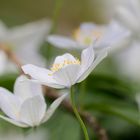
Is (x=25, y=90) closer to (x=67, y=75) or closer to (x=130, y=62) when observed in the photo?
(x=67, y=75)

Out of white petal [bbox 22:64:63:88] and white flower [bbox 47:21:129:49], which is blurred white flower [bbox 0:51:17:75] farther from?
white petal [bbox 22:64:63:88]

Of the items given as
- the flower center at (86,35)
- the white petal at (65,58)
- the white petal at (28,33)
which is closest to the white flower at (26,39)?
the white petal at (28,33)

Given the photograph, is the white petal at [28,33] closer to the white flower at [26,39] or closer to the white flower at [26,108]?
the white flower at [26,39]

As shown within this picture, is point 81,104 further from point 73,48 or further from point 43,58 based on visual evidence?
point 43,58

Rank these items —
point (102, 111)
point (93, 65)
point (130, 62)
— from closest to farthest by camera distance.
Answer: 1. point (93, 65)
2. point (102, 111)
3. point (130, 62)

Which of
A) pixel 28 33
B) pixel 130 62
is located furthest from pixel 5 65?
pixel 130 62

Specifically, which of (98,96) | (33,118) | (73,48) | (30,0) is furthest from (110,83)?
(30,0)
